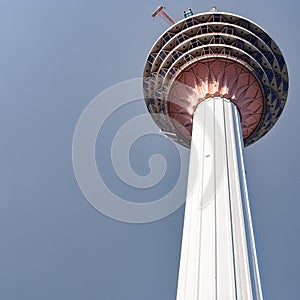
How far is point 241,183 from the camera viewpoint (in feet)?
71.3

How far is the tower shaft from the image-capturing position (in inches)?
656

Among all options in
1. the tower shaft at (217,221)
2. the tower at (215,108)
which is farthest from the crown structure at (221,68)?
the tower shaft at (217,221)

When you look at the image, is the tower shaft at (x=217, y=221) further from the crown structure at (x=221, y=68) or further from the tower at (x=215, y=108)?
the crown structure at (x=221, y=68)

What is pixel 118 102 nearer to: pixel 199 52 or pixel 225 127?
pixel 199 52

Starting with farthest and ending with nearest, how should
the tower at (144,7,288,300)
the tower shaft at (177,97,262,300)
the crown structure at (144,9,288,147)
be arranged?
the crown structure at (144,9,288,147)
the tower at (144,7,288,300)
the tower shaft at (177,97,262,300)

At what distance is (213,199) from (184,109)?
11086 mm

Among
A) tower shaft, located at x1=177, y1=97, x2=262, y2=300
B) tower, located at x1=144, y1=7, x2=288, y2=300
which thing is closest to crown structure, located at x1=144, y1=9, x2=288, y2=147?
tower, located at x1=144, y1=7, x2=288, y2=300

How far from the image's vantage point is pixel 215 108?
26.7 metres

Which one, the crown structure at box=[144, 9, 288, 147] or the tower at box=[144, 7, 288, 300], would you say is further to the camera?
the crown structure at box=[144, 9, 288, 147]

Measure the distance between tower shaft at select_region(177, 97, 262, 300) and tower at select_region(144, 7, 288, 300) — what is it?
51 millimetres

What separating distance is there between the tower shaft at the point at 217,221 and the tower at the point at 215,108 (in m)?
0.05

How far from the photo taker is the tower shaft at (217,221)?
16.7 m

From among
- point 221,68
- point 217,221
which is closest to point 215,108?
point 221,68

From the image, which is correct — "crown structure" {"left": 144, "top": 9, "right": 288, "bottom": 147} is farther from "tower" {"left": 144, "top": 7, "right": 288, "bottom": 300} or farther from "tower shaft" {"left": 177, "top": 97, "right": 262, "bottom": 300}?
"tower shaft" {"left": 177, "top": 97, "right": 262, "bottom": 300}
